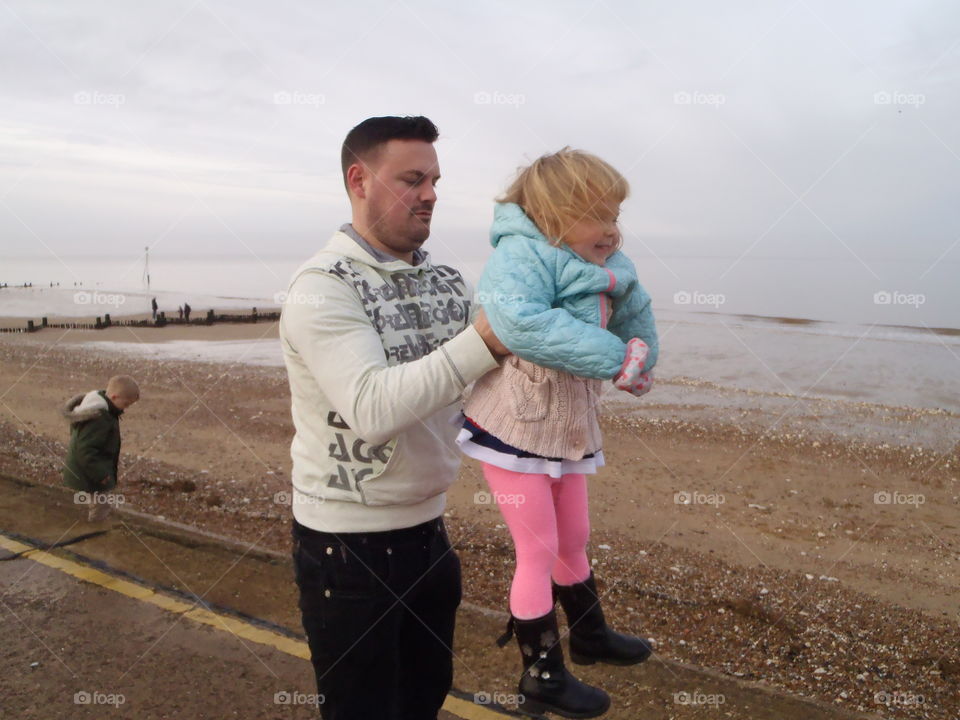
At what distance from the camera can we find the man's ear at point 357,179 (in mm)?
2256

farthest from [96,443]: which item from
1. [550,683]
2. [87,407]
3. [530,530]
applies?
[550,683]

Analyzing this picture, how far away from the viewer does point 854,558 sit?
6555mm

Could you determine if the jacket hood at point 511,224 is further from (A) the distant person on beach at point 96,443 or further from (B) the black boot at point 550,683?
(A) the distant person on beach at point 96,443

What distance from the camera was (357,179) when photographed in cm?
228

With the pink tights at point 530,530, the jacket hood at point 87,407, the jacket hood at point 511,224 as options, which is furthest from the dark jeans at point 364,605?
the jacket hood at point 87,407

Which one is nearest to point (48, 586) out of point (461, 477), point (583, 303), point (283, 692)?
point (283, 692)

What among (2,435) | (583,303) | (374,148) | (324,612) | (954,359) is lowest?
(954,359)

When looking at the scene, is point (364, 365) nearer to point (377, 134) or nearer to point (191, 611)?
point (377, 134)

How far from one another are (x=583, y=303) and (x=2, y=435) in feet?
31.5

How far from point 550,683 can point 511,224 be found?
1.43 metres

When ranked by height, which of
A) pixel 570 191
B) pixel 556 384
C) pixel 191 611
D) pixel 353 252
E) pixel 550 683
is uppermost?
pixel 570 191

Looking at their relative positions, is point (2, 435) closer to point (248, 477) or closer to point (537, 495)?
point (248, 477)

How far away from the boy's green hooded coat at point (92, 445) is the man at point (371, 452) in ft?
14.1

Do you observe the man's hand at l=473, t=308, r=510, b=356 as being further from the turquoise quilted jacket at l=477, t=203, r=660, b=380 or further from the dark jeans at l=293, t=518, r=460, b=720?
the dark jeans at l=293, t=518, r=460, b=720
